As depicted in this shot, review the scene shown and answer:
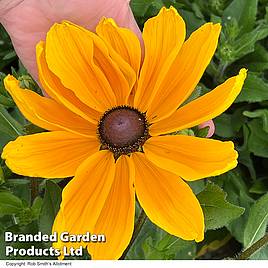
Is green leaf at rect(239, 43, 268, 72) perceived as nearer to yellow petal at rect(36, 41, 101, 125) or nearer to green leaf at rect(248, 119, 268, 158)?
green leaf at rect(248, 119, 268, 158)

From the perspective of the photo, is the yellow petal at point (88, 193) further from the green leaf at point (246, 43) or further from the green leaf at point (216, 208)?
the green leaf at point (246, 43)

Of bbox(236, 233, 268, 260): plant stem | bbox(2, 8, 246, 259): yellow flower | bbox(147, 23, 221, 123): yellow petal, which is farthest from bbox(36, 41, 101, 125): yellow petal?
bbox(236, 233, 268, 260): plant stem

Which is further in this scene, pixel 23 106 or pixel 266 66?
pixel 266 66

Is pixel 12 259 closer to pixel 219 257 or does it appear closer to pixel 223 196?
pixel 223 196

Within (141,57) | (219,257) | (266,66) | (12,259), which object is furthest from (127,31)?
(219,257)

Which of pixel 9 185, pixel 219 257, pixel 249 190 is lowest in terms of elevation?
pixel 219 257

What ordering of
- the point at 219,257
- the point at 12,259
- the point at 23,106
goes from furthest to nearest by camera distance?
the point at 219,257, the point at 12,259, the point at 23,106

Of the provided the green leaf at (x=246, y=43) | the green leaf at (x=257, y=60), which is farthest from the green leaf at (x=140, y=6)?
the green leaf at (x=257, y=60)
